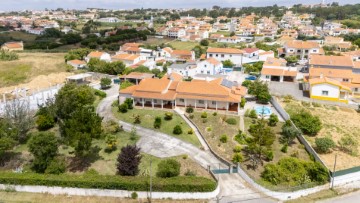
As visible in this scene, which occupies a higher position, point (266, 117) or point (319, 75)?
point (319, 75)

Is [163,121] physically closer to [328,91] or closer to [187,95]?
[187,95]

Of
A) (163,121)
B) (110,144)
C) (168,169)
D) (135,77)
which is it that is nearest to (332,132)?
(163,121)

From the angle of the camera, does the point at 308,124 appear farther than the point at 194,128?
No

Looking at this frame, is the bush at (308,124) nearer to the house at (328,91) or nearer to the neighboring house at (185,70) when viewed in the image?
the house at (328,91)

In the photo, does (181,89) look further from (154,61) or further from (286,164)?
(154,61)

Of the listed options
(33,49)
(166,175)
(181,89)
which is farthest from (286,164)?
(33,49)

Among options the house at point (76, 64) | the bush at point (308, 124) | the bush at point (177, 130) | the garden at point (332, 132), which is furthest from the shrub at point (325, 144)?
the house at point (76, 64)
